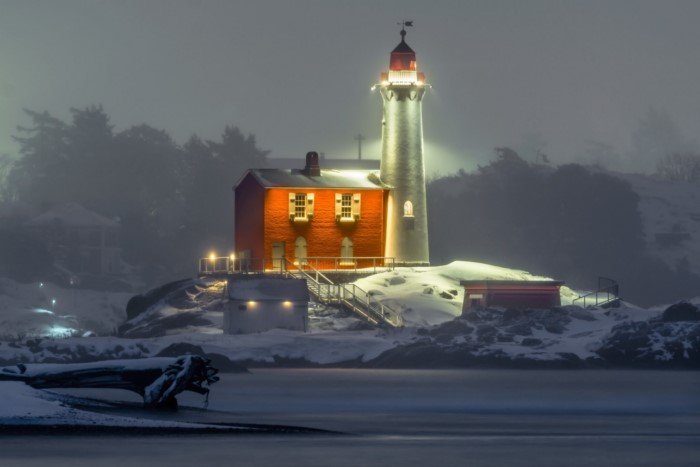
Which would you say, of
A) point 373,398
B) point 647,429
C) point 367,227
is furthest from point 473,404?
point 367,227

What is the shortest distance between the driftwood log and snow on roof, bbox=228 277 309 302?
3697 cm

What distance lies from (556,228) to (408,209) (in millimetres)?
50705

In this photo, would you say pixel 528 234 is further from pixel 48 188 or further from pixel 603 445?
pixel 603 445

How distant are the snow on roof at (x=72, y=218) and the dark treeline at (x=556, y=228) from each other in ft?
81.0

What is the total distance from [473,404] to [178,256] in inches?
3484

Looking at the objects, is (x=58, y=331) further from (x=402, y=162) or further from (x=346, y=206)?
(x=402, y=162)

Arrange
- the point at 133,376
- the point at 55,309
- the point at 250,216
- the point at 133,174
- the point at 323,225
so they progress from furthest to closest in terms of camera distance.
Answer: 1. the point at 133,174
2. the point at 55,309
3. the point at 250,216
4. the point at 323,225
5. the point at 133,376

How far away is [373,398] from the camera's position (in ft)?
209

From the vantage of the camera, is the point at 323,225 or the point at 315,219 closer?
the point at 315,219

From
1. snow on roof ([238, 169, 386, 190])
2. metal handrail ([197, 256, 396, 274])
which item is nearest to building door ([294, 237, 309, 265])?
metal handrail ([197, 256, 396, 274])

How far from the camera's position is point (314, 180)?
3698 inches

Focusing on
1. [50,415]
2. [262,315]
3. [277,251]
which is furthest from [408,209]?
[50,415]

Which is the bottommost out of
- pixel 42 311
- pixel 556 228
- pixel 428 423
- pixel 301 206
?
pixel 428 423

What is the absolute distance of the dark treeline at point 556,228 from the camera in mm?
138625
